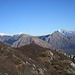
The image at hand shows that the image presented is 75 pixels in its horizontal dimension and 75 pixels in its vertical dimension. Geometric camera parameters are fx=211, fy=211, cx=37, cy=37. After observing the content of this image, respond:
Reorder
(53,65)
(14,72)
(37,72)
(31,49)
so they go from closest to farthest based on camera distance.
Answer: (14,72) → (37,72) → (53,65) → (31,49)

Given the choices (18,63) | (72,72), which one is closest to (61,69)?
(72,72)

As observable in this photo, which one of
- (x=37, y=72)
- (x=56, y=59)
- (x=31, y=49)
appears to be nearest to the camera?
(x=37, y=72)

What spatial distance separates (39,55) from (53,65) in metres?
11.2

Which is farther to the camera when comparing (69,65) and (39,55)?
(39,55)

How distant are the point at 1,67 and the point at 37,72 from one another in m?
14.8

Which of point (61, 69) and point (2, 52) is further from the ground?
point (2, 52)

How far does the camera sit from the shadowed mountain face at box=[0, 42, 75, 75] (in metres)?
67.9

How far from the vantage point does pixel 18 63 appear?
75375mm

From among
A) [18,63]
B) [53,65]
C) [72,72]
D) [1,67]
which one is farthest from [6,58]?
[72,72]

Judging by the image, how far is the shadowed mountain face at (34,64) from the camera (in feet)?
223

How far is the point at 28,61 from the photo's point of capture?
80.1 metres

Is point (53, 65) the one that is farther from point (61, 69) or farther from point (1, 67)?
point (1, 67)

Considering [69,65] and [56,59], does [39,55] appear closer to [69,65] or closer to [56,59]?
[56,59]

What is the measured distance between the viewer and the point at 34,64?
259 feet
